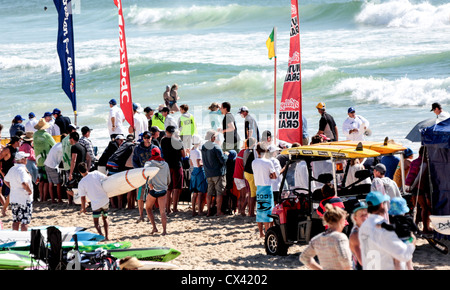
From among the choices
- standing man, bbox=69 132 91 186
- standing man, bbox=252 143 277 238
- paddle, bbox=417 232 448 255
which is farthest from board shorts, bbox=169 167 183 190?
paddle, bbox=417 232 448 255

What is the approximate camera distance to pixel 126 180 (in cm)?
1112

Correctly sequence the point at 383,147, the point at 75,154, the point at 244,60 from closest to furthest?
the point at 383,147 → the point at 75,154 → the point at 244,60

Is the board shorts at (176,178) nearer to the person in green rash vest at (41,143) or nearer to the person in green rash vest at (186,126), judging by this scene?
the person in green rash vest at (186,126)

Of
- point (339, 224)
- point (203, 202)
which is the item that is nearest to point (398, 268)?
point (339, 224)

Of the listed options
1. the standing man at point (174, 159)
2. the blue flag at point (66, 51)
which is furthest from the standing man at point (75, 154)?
the blue flag at point (66, 51)

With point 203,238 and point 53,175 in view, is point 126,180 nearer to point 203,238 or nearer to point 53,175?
point 203,238

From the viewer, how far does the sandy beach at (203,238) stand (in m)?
9.33

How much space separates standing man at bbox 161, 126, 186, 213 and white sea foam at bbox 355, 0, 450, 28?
94.9 ft

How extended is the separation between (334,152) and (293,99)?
3297mm

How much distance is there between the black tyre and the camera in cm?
961

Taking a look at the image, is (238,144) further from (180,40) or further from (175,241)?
(180,40)

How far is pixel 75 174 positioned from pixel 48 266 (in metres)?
6.09

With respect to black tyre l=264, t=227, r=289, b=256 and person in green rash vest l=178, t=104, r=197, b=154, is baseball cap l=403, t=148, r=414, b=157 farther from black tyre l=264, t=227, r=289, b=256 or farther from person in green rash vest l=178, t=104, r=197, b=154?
person in green rash vest l=178, t=104, r=197, b=154

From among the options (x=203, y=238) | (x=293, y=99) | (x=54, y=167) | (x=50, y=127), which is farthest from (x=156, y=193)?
(x=50, y=127)
